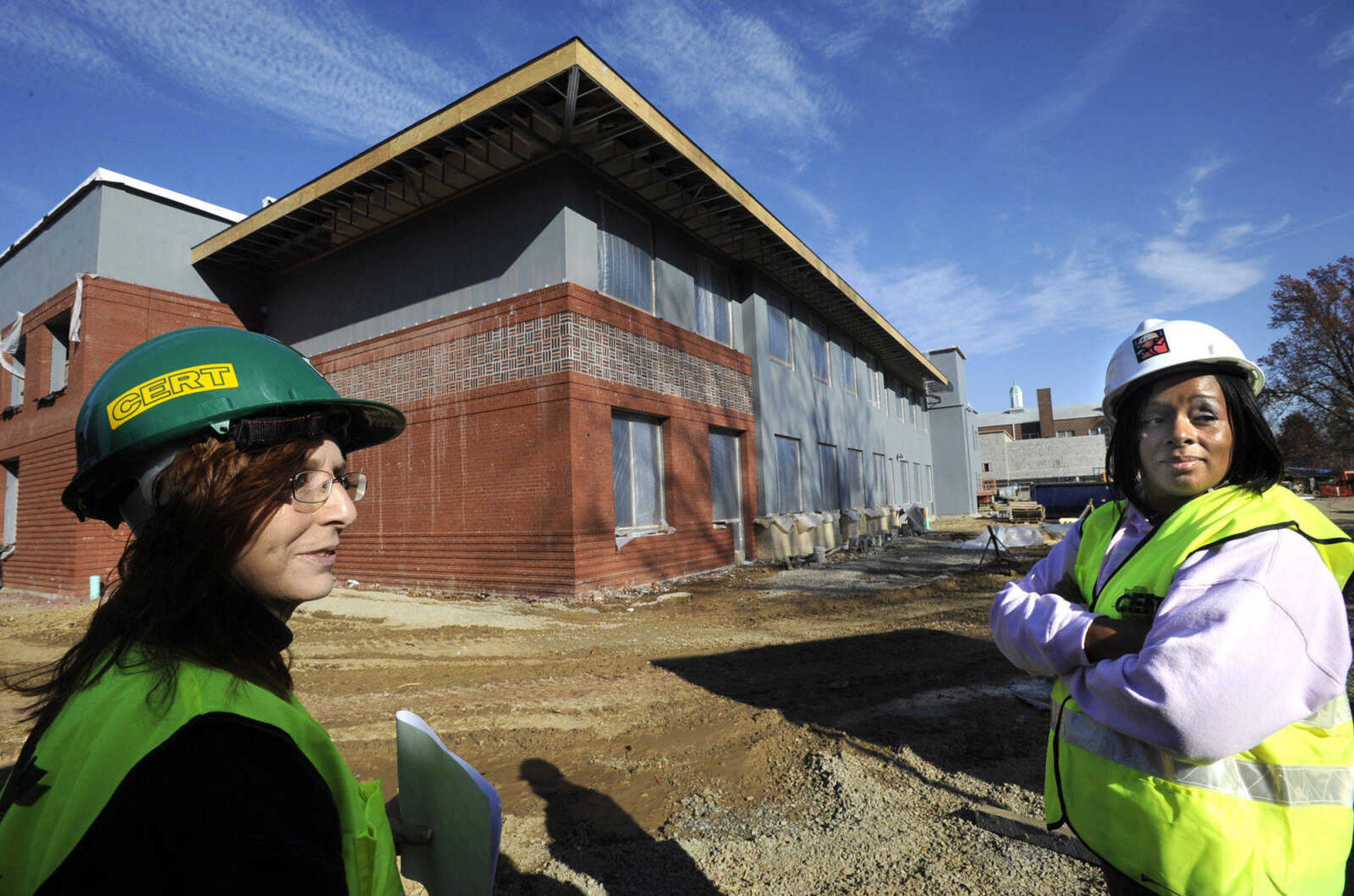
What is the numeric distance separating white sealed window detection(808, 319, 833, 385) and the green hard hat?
19862 millimetres

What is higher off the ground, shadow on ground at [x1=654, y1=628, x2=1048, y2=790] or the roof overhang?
the roof overhang

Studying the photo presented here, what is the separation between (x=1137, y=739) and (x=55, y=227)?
20885 mm

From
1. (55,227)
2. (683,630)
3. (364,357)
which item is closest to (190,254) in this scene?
(55,227)

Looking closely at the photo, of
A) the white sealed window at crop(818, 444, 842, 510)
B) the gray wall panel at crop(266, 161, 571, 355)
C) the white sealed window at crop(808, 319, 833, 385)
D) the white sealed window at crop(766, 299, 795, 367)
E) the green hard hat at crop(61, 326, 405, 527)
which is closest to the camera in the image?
the green hard hat at crop(61, 326, 405, 527)

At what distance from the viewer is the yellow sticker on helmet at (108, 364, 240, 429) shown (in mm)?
1245

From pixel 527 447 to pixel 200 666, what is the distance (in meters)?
10.8

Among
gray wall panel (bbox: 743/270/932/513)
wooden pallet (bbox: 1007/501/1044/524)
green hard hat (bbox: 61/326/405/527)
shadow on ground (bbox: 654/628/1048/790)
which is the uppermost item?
gray wall panel (bbox: 743/270/932/513)

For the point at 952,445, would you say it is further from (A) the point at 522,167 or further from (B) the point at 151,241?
(B) the point at 151,241

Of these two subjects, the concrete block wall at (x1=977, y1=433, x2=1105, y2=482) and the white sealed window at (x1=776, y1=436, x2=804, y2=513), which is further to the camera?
the concrete block wall at (x1=977, y1=433, x2=1105, y2=482)

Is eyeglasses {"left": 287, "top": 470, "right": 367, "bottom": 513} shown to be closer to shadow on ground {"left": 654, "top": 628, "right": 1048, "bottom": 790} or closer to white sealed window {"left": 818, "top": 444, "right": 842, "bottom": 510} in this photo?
shadow on ground {"left": 654, "top": 628, "right": 1048, "bottom": 790}

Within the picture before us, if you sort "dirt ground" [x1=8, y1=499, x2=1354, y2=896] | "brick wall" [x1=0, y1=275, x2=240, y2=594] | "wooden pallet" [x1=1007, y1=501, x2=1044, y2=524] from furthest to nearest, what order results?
"wooden pallet" [x1=1007, y1=501, x2=1044, y2=524]
"brick wall" [x1=0, y1=275, x2=240, y2=594]
"dirt ground" [x1=8, y1=499, x2=1354, y2=896]

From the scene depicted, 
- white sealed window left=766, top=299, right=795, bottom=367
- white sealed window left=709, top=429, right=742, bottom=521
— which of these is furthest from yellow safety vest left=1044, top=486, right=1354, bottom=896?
white sealed window left=766, top=299, right=795, bottom=367

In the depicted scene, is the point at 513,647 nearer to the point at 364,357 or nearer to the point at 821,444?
the point at 364,357

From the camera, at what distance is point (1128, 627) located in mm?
1549
